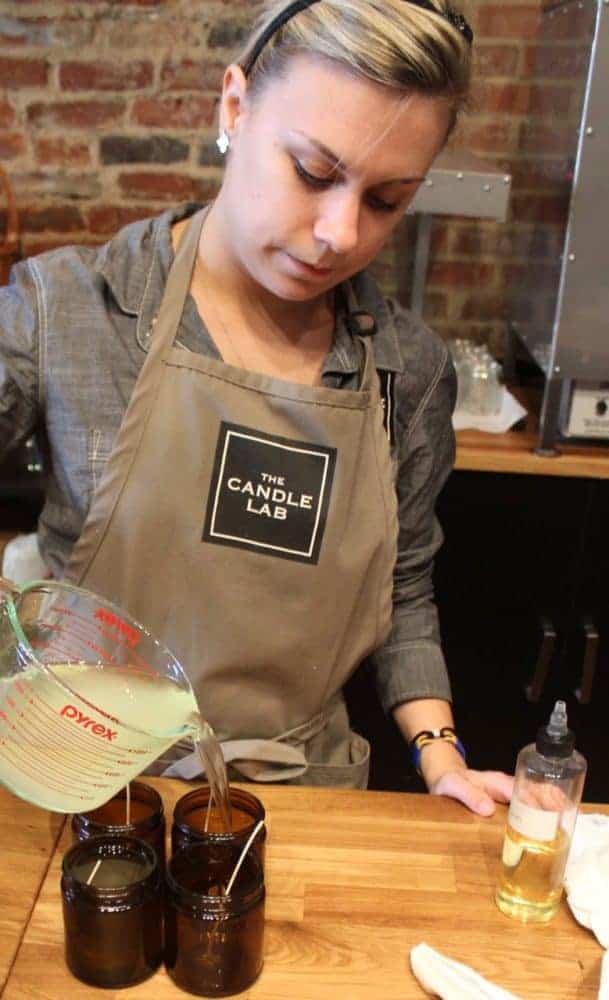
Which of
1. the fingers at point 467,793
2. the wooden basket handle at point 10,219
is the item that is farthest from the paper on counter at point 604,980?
the wooden basket handle at point 10,219

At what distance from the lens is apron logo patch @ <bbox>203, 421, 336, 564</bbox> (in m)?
1.10

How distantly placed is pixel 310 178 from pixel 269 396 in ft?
0.78

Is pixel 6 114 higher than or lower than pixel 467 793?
higher

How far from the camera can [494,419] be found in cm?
185

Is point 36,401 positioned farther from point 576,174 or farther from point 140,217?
point 140,217

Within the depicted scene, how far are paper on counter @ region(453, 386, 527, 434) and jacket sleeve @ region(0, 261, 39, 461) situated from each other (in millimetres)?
924

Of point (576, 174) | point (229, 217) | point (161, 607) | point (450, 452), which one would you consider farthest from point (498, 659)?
point (229, 217)

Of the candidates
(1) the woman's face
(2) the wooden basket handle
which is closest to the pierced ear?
(1) the woman's face

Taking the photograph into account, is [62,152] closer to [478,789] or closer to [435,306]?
[435,306]

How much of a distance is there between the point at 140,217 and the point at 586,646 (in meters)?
1.24

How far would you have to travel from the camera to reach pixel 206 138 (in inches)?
81.0

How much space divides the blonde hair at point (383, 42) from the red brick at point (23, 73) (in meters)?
1.15

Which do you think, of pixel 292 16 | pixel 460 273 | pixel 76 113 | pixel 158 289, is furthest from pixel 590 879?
Result: pixel 76 113

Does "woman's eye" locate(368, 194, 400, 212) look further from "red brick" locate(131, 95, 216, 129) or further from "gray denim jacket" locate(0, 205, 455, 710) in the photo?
"red brick" locate(131, 95, 216, 129)
